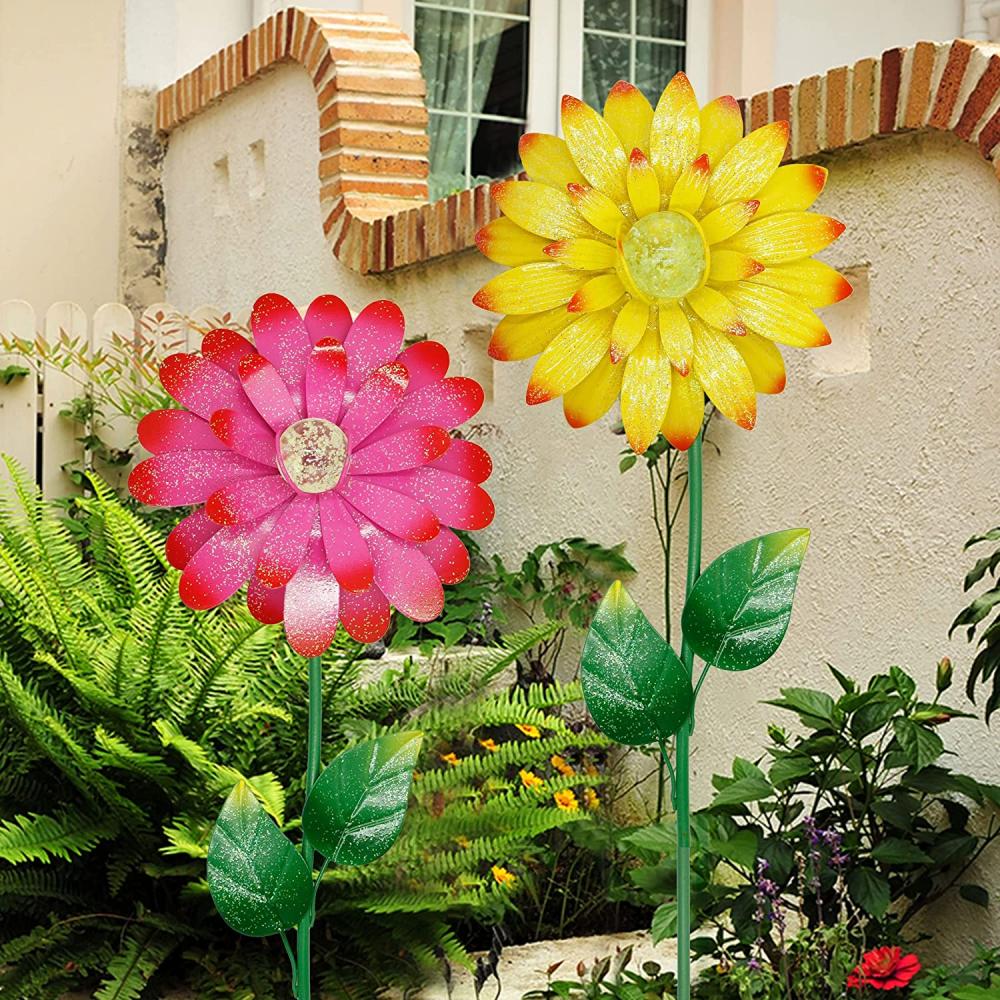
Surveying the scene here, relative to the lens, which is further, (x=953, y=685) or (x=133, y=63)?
(x=133, y=63)

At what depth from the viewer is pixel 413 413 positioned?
137 cm

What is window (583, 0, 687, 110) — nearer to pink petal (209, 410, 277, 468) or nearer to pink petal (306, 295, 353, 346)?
pink petal (306, 295, 353, 346)

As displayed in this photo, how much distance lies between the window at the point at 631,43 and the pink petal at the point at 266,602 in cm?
622

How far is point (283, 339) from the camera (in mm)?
1361

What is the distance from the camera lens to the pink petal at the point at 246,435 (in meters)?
1.29

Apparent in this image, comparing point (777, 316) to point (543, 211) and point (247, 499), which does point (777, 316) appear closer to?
point (543, 211)

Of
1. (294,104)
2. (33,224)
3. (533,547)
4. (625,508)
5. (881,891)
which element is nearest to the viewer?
(881,891)

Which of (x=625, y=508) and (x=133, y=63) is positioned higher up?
(x=133, y=63)

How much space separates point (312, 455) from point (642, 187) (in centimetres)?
37

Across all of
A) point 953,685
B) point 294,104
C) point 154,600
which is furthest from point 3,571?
point 294,104

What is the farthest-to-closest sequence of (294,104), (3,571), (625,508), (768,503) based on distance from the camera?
1. (294,104)
2. (625,508)
3. (768,503)
4. (3,571)

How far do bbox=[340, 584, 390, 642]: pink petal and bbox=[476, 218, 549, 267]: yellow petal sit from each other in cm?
33

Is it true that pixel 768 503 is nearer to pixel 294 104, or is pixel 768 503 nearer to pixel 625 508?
pixel 625 508

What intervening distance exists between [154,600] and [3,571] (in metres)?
0.29
